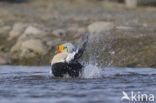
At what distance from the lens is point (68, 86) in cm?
990

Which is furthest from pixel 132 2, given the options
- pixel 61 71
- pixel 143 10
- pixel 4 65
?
pixel 61 71

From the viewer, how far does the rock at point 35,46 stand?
52.5 feet

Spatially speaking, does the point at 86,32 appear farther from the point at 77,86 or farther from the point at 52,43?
the point at 77,86

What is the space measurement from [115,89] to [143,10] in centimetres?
1424

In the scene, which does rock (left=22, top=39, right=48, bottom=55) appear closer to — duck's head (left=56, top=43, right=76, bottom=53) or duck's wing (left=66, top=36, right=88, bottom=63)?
duck's head (left=56, top=43, right=76, bottom=53)

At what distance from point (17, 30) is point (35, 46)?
279 cm

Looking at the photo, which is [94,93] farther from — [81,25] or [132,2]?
[132,2]

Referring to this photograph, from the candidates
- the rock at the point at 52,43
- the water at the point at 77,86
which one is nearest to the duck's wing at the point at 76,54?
the water at the point at 77,86

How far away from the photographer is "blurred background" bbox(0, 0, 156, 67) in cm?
1455

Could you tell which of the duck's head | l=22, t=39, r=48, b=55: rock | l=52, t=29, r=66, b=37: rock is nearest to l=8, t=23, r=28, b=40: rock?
l=52, t=29, r=66, b=37: rock

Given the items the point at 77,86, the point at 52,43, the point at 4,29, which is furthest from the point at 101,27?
the point at 77,86

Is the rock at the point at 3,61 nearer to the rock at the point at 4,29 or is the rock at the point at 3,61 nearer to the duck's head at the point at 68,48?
the rock at the point at 4,29

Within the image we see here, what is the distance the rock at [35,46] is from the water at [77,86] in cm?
307

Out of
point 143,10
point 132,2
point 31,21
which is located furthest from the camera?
point 132,2
